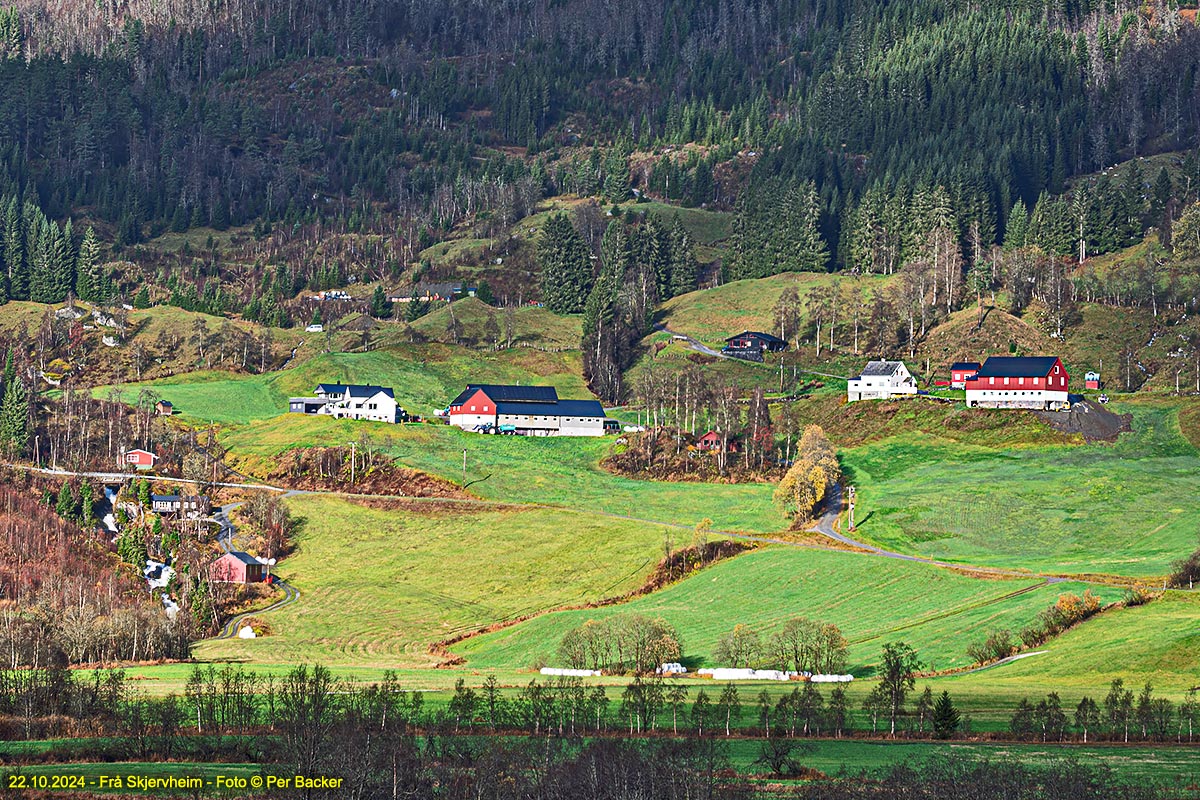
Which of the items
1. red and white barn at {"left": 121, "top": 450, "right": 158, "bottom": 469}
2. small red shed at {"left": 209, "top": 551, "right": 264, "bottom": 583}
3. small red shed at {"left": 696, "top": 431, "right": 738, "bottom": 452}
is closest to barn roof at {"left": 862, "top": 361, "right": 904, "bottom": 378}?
small red shed at {"left": 696, "top": 431, "right": 738, "bottom": 452}

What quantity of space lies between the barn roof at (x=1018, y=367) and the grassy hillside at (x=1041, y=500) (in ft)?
38.2

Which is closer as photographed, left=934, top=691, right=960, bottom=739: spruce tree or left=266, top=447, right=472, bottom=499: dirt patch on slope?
left=934, top=691, right=960, bottom=739: spruce tree

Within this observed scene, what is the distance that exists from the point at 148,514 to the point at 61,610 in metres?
37.7

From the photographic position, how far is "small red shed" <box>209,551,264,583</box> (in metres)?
143

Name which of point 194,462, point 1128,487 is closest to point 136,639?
point 194,462

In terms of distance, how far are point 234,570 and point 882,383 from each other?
94.6 meters

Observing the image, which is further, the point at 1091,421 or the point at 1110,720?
the point at 1091,421

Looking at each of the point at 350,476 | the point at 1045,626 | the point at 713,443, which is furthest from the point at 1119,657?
the point at 350,476

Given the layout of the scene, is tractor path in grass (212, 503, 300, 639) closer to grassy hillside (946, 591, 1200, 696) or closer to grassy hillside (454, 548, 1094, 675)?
grassy hillside (454, 548, 1094, 675)

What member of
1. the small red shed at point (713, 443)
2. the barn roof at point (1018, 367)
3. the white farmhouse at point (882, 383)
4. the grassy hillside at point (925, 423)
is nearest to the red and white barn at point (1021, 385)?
the barn roof at point (1018, 367)

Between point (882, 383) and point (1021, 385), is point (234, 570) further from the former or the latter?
point (1021, 385)

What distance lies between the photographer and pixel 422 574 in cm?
14500

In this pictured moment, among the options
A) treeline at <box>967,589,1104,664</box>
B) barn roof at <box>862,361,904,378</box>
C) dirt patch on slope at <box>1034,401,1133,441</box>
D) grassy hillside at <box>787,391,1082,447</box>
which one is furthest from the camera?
barn roof at <box>862,361,904,378</box>

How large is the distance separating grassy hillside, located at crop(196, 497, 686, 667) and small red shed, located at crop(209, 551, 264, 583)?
3.77m
